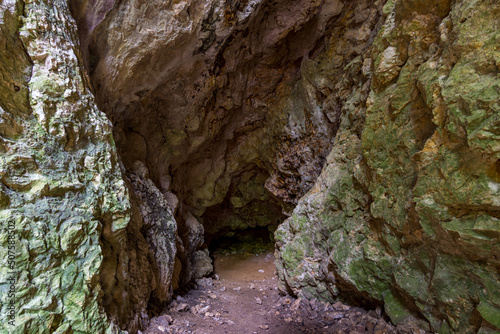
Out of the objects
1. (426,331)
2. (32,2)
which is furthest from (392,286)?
(32,2)

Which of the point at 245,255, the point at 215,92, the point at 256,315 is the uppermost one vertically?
the point at 215,92

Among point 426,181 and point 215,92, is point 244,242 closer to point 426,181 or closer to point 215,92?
point 215,92

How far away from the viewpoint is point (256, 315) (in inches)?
168

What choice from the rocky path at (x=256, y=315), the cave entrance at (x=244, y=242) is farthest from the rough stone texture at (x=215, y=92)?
the rocky path at (x=256, y=315)

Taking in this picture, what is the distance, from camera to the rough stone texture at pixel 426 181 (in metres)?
2.04

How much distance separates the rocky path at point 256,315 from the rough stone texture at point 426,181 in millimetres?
226

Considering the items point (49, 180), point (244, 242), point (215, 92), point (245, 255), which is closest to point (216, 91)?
point (215, 92)

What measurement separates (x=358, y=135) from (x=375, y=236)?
159 cm

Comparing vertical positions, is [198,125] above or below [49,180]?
above

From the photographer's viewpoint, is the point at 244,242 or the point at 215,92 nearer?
the point at 215,92

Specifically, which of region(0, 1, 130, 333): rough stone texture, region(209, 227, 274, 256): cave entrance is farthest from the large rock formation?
region(209, 227, 274, 256): cave entrance

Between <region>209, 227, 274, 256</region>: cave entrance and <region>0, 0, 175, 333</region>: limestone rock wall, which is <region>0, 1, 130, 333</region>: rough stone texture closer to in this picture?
<region>0, 0, 175, 333</region>: limestone rock wall

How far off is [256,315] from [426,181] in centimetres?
333

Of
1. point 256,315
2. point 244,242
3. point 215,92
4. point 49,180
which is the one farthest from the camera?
point 244,242
